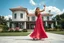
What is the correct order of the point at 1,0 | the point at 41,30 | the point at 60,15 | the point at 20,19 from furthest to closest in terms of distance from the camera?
the point at 60,15 < the point at 20,19 < the point at 1,0 < the point at 41,30

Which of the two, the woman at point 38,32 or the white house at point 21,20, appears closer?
the woman at point 38,32

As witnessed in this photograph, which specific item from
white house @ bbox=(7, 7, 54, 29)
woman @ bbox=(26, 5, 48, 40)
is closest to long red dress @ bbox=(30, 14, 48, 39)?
woman @ bbox=(26, 5, 48, 40)

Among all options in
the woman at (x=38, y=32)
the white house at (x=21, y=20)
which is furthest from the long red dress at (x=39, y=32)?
the white house at (x=21, y=20)

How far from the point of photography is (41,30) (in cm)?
890

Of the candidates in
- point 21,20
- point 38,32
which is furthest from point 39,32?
point 21,20

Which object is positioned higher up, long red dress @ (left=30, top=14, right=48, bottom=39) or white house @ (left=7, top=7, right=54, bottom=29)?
white house @ (left=7, top=7, right=54, bottom=29)

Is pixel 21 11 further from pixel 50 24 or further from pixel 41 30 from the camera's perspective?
pixel 41 30

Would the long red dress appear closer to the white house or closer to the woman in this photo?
the woman

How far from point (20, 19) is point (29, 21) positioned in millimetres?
2843

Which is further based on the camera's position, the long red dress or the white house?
the white house

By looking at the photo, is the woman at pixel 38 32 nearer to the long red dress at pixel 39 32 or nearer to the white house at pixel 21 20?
the long red dress at pixel 39 32

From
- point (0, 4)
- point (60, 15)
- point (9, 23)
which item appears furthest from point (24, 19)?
point (60, 15)

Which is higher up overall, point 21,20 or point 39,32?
point 21,20

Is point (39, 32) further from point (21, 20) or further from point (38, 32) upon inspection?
point (21, 20)
